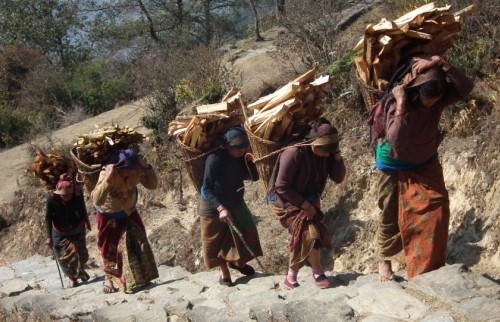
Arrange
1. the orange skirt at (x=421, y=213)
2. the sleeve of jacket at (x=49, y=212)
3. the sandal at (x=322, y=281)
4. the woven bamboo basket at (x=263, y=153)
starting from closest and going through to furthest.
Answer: the orange skirt at (x=421, y=213)
the sandal at (x=322, y=281)
the woven bamboo basket at (x=263, y=153)
the sleeve of jacket at (x=49, y=212)

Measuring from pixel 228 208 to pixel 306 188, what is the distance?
103cm

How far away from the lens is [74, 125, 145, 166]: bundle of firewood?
22.0ft

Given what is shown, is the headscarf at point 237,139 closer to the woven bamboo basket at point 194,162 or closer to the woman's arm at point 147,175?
the woven bamboo basket at point 194,162

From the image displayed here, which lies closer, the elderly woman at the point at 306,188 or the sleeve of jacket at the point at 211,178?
the elderly woman at the point at 306,188

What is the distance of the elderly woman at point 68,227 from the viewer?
300 inches

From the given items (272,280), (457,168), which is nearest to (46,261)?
(272,280)

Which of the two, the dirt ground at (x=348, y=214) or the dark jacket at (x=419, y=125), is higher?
the dark jacket at (x=419, y=125)

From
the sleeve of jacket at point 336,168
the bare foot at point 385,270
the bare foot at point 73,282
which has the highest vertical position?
the sleeve of jacket at point 336,168

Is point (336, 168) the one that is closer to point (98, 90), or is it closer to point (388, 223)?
point (388, 223)

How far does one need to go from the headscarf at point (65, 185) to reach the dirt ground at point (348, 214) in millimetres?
1901

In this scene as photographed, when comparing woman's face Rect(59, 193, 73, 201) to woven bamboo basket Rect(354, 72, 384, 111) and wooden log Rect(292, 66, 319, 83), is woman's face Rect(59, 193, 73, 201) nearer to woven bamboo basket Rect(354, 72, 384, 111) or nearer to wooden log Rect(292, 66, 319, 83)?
wooden log Rect(292, 66, 319, 83)

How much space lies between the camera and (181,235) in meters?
9.46

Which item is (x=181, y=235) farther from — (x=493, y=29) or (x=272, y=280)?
(x=493, y=29)

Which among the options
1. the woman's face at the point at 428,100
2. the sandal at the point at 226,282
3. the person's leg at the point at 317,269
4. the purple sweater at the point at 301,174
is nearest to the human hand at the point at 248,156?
the purple sweater at the point at 301,174
